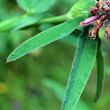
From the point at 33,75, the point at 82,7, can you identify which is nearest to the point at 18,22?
the point at 82,7

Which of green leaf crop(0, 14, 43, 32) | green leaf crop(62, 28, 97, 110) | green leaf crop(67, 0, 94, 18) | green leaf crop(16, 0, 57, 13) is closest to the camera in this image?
green leaf crop(62, 28, 97, 110)

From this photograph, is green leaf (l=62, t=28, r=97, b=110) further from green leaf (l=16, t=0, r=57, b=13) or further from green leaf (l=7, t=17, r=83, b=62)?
green leaf (l=16, t=0, r=57, b=13)

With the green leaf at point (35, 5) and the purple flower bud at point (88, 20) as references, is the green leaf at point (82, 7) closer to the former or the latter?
the purple flower bud at point (88, 20)

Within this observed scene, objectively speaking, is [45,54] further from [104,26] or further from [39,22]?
[104,26]

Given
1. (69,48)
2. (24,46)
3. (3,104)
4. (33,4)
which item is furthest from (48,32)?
(69,48)

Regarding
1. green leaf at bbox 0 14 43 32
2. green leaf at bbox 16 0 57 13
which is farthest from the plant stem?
green leaf at bbox 16 0 57 13

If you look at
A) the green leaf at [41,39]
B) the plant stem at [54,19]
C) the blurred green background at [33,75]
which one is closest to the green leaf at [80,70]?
the green leaf at [41,39]
